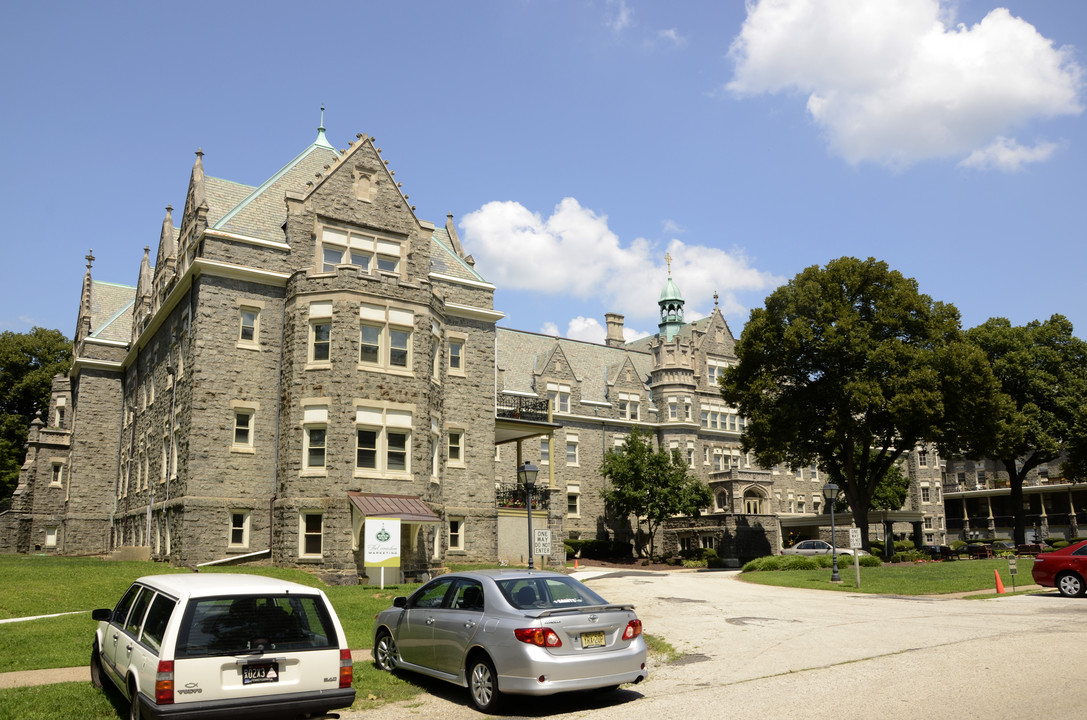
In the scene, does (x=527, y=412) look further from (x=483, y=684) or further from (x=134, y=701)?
(x=134, y=701)

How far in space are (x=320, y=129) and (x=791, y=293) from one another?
24463 mm

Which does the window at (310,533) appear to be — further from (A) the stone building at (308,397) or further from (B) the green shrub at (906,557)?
(B) the green shrub at (906,557)

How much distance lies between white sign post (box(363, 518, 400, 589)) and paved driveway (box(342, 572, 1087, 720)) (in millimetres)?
8530

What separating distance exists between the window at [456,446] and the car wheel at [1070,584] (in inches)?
815

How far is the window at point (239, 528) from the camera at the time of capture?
89.5ft

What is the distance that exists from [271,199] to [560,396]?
29.1 meters

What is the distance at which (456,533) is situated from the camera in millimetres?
32281

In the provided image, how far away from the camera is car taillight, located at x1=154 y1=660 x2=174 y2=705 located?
7.04 metres

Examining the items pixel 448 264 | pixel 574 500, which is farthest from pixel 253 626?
pixel 574 500

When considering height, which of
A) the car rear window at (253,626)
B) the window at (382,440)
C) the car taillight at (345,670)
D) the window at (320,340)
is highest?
the window at (320,340)

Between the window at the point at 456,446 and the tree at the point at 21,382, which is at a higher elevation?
the tree at the point at 21,382

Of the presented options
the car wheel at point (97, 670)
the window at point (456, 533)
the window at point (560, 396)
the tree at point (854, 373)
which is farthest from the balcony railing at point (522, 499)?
the car wheel at point (97, 670)

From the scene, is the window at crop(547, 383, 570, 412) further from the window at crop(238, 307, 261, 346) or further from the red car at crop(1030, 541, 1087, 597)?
the red car at crop(1030, 541, 1087, 597)

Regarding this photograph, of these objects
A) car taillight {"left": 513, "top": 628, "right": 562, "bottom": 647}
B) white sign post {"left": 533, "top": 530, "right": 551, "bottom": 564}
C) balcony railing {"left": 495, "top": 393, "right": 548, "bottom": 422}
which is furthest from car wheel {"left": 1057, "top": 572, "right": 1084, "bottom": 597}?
balcony railing {"left": 495, "top": 393, "right": 548, "bottom": 422}
